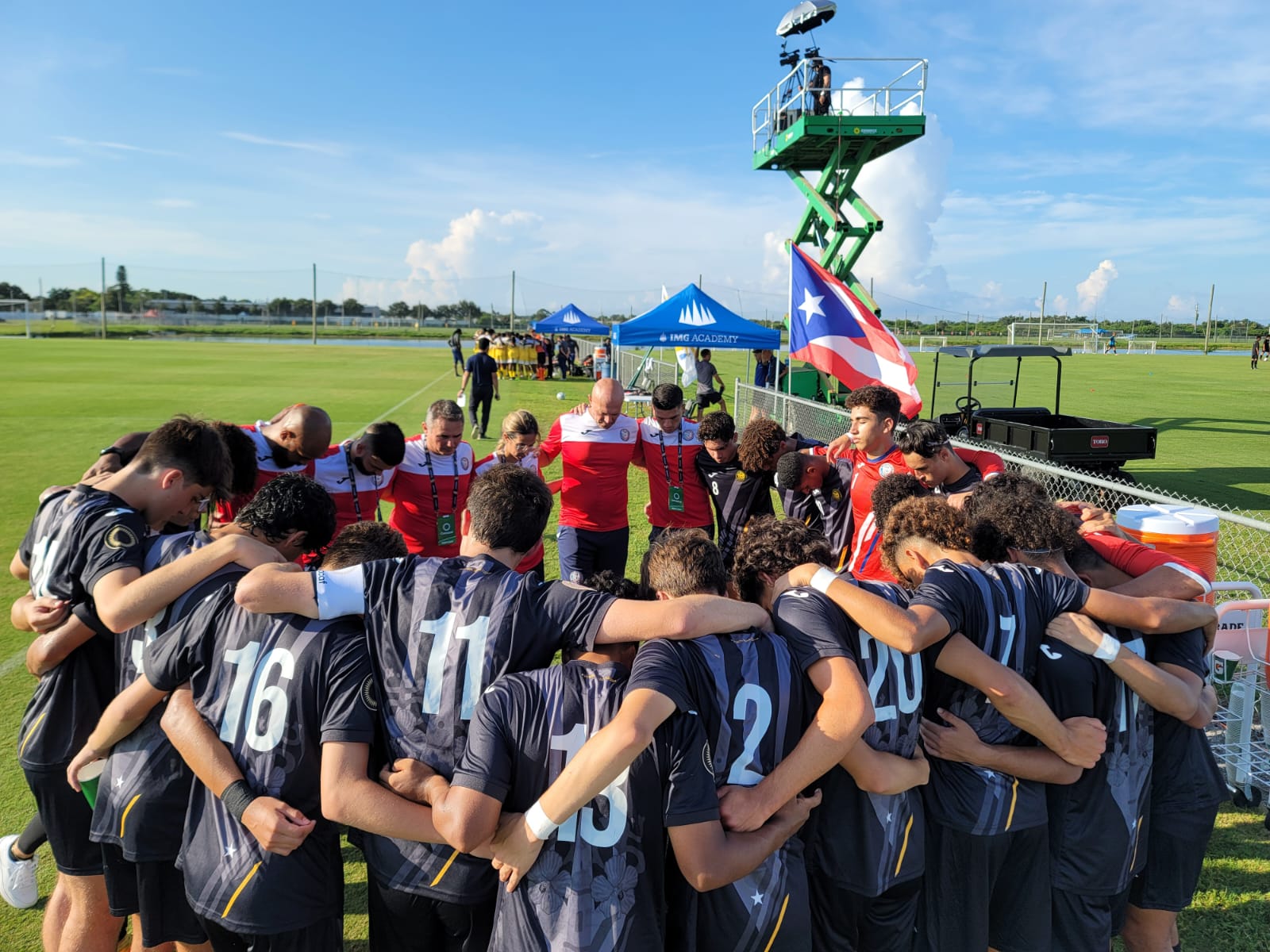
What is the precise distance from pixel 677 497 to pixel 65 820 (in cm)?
425

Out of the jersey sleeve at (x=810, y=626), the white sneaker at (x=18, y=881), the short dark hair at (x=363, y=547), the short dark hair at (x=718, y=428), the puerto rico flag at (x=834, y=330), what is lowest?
the white sneaker at (x=18, y=881)

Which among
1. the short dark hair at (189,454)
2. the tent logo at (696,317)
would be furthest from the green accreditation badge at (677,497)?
the tent logo at (696,317)

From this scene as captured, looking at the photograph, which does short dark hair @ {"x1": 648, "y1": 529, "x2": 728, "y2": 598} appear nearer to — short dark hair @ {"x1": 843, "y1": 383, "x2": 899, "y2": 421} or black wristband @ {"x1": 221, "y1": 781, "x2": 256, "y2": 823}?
black wristband @ {"x1": 221, "y1": 781, "x2": 256, "y2": 823}

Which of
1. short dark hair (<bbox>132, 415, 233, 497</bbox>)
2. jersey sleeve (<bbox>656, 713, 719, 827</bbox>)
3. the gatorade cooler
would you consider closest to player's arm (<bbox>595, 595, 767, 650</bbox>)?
jersey sleeve (<bbox>656, 713, 719, 827</bbox>)

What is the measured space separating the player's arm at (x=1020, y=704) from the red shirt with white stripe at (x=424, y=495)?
3679 mm

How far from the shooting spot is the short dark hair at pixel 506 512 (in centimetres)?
245

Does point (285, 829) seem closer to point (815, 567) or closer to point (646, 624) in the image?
point (646, 624)

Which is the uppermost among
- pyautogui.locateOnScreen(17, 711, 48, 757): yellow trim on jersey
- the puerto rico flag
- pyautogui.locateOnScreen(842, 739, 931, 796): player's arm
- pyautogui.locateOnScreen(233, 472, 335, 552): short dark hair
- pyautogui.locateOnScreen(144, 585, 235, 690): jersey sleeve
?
the puerto rico flag

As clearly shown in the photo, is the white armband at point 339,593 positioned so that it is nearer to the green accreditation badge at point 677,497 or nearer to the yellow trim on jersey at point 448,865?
the yellow trim on jersey at point 448,865

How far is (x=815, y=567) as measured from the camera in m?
2.50

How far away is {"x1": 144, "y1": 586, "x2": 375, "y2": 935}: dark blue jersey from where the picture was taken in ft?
7.34

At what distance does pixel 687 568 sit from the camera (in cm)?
234

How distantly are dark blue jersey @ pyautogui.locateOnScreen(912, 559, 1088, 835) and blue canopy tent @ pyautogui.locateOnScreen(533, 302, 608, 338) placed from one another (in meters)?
25.9

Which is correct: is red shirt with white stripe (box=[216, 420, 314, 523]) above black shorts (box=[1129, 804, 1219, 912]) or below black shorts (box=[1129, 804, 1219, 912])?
above
